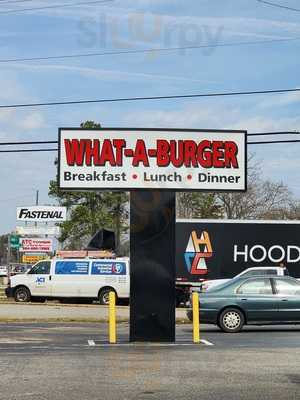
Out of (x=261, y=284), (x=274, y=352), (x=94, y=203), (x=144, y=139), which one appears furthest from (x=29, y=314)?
(x=94, y=203)

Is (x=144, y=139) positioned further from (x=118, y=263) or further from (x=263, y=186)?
(x=263, y=186)

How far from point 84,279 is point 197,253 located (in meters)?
4.81

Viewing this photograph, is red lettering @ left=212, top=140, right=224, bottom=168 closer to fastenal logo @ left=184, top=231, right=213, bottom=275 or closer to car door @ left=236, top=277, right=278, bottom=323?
car door @ left=236, top=277, right=278, bottom=323

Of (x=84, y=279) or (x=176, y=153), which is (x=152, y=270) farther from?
(x=84, y=279)

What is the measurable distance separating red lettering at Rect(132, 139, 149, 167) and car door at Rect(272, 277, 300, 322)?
5.25m

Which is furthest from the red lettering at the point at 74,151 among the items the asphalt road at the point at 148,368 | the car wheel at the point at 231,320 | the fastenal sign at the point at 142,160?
the car wheel at the point at 231,320

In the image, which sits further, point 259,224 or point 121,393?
point 259,224

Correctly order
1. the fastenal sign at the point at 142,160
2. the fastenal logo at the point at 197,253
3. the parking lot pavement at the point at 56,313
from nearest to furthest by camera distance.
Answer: the fastenal sign at the point at 142,160 → the parking lot pavement at the point at 56,313 → the fastenal logo at the point at 197,253

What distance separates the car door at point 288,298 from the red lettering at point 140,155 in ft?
17.2

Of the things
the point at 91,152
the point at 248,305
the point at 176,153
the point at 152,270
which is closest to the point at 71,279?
the point at 248,305

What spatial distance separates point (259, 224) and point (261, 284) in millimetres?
12788

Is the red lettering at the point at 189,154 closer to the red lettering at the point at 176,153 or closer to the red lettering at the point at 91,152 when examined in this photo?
the red lettering at the point at 176,153

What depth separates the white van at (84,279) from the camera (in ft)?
99.7

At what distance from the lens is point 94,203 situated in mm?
62156
